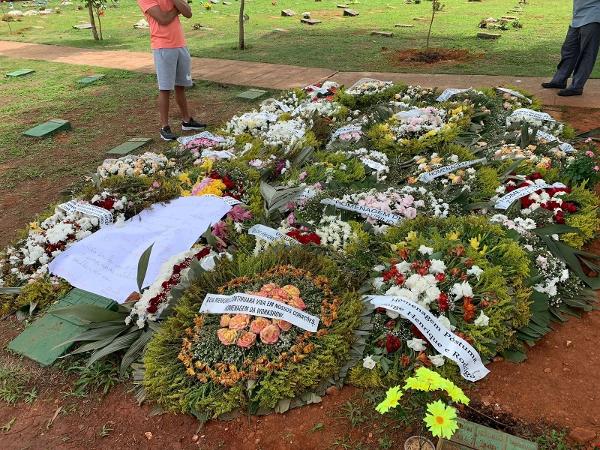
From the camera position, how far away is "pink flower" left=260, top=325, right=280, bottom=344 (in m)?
2.43

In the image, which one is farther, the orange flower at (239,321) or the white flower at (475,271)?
the white flower at (475,271)

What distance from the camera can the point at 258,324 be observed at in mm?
2479

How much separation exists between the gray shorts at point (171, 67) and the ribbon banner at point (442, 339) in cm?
381

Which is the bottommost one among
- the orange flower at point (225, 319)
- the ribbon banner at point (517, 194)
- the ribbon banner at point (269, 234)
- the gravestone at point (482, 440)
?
the gravestone at point (482, 440)

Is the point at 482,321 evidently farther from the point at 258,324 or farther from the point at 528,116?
the point at 528,116

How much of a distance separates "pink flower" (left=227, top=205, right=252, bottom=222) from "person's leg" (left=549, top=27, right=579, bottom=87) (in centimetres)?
521

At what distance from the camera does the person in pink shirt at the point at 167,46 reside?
4.91 meters

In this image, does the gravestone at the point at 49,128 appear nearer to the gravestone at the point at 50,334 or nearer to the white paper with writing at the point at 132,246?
the white paper with writing at the point at 132,246

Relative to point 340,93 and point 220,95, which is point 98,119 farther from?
point 340,93

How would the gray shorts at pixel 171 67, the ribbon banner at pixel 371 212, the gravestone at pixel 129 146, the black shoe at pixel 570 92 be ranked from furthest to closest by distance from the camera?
the black shoe at pixel 570 92
the gravestone at pixel 129 146
the gray shorts at pixel 171 67
the ribbon banner at pixel 371 212

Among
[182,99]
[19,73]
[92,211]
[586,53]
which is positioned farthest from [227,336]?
[19,73]

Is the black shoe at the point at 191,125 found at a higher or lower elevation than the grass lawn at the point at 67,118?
higher

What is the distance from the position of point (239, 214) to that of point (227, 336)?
47.5 inches

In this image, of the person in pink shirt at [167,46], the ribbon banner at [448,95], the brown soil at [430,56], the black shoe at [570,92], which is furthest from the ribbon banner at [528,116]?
the brown soil at [430,56]
